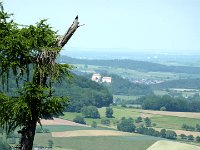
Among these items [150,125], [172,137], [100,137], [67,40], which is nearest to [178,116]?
[150,125]

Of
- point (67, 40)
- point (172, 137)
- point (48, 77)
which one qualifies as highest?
point (67, 40)

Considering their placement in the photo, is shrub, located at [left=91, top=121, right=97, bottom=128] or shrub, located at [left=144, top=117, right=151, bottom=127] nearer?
shrub, located at [left=91, top=121, right=97, bottom=128]

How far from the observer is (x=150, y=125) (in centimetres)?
17425

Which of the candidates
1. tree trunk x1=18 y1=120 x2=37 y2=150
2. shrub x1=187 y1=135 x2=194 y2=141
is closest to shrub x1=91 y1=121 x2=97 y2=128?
shrub x1=187 y1=135 x2=194 y2=141

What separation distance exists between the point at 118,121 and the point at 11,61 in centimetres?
17196

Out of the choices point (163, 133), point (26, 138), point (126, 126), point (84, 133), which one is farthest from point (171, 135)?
point (26, 138)

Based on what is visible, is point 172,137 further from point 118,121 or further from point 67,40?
point 67,40

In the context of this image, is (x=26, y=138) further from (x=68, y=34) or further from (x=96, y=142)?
(x=96, y=142)

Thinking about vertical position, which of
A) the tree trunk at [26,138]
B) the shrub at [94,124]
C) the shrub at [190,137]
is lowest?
the shrub at [94,124]

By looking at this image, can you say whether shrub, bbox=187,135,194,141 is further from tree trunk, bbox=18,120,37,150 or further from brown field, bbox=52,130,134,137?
tree trunk, bbox=18,120,37,150

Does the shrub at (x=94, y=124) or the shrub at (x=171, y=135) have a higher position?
the shrub at (x=171, y=135)

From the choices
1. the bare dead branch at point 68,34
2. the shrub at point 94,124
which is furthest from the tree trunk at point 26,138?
the shrub at point 94,124

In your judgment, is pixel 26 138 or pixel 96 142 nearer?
pixel 26 138

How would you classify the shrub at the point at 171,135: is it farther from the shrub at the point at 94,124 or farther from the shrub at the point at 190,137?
the shrub at the point at 94,124
